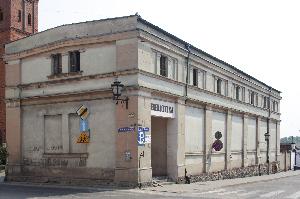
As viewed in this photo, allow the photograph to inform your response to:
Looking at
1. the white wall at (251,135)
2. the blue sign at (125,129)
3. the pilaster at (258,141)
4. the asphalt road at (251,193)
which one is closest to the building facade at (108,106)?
the blue sign at (125,129)

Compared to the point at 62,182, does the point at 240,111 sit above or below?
above

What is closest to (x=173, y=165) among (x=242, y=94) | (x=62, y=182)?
(x=62, y=182)

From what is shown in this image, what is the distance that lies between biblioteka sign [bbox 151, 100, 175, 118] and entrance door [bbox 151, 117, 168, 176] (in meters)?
1.08

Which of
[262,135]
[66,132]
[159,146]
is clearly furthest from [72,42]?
[262,135]

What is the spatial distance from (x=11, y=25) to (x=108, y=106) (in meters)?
29.6

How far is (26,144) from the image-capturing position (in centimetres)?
2961

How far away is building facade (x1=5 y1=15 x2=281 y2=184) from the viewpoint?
81.7 ft

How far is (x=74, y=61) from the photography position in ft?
90.1

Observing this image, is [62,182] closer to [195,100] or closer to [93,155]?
[93,155]

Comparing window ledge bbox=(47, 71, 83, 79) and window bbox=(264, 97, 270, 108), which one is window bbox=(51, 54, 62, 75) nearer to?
window ledge bbox=(47, 71, 83, 79)

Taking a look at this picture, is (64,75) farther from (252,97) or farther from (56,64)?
(252,97)

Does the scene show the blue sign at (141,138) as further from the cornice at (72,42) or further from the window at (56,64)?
the window at (56,64)

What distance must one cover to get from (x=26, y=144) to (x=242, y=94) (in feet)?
75.6

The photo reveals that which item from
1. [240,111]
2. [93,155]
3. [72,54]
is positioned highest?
[72,54]
